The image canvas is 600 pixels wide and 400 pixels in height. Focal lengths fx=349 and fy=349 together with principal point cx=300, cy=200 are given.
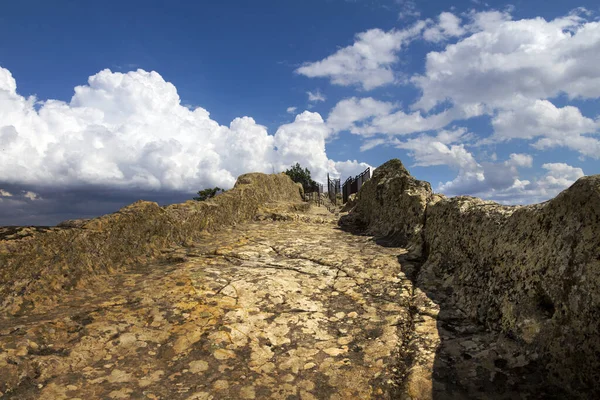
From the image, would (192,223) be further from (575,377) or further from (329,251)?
(575,377)

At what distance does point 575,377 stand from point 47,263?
488 cm

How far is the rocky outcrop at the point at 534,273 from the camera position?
2289mm

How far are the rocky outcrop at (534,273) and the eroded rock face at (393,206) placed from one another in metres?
1.10

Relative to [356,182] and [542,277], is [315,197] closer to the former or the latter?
[356,182]

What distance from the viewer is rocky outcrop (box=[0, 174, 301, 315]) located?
3.56 m

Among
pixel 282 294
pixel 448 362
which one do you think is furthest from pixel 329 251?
pixel 448 362

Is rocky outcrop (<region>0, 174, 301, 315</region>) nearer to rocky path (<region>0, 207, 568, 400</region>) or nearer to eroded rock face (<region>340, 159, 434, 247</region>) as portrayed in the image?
rocky path (<region>0, 207, 568, 400</region>)

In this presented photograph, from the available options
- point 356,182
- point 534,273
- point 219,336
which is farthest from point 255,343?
point 356,182

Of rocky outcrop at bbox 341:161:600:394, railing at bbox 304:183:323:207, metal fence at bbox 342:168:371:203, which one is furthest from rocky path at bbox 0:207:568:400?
railing at bbox 304:183:323:207

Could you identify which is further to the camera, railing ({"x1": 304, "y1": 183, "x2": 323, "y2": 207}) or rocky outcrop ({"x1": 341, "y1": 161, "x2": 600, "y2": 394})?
railing ({"x1": 304, "y1": 183, "x2": 323, "y2": 207})

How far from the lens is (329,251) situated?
225 inches

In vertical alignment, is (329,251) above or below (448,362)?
above

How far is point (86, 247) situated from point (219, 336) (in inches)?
93.0

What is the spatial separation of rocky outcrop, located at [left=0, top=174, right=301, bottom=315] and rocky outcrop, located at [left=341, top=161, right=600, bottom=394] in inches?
158
